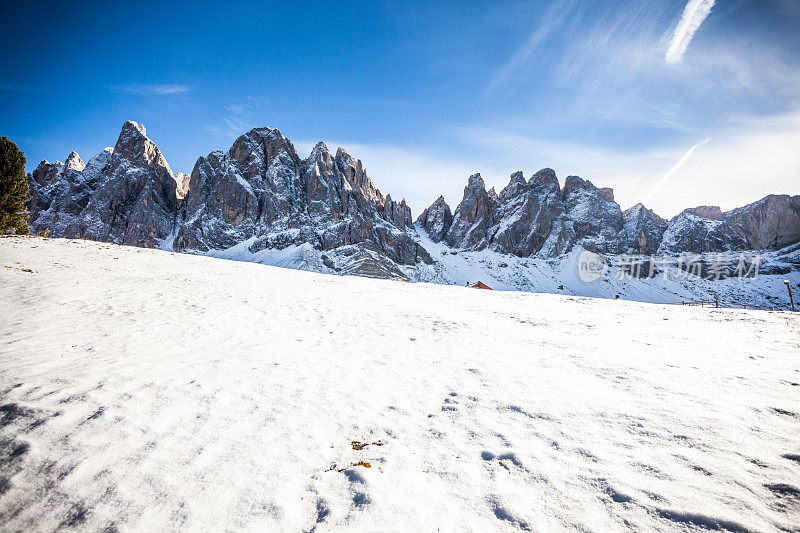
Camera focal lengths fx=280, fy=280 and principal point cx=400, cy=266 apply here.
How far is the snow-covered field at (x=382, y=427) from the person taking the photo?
8.63ft

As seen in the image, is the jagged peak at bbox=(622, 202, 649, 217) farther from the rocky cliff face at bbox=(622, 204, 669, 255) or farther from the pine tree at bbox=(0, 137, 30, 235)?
the pine tree at bbox=(0, 137, 30, 235)

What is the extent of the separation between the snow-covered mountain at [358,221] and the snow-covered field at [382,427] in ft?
374

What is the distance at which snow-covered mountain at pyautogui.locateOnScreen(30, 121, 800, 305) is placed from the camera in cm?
12544

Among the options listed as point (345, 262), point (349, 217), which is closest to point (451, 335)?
point (345, 262)

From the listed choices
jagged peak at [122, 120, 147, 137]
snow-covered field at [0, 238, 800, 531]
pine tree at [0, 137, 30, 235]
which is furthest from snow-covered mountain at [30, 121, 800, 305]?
snow-covered field at [0, 238, 800, 531]

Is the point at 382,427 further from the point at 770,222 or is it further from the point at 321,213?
the point at 770,222

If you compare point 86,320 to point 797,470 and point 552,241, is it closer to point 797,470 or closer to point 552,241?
point 797,470

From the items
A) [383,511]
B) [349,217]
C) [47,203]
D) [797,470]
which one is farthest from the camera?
[349,217]

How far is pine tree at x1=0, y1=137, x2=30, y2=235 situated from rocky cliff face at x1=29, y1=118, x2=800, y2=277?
303ft

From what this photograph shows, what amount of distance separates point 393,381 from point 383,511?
2.71 metres

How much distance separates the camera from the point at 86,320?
7582mm

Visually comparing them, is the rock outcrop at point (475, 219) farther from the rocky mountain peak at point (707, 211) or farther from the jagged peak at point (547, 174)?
the rocky mountain peak at point (707, 211)

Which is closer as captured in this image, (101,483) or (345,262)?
(101,483)

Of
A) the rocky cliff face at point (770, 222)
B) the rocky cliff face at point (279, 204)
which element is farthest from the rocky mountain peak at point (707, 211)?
the rocky cliff face at point (279, 204)
